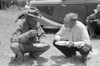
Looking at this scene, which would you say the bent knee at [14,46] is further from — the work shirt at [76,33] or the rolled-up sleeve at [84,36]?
the rolled-up sleeve at [84,36]

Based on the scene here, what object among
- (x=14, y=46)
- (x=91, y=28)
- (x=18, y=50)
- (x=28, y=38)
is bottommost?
(x=91, y=28)

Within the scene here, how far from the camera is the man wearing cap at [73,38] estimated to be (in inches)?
194

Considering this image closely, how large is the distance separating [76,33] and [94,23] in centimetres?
265

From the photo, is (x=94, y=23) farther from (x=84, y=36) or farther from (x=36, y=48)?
(x=36, y=48)

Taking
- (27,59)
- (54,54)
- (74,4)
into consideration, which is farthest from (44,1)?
(27,59)

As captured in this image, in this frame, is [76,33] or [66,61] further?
[66,61]

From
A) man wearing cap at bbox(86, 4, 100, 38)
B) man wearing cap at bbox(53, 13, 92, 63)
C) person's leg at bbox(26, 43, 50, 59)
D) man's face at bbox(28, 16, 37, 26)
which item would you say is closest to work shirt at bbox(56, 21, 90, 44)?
man wearing cap at bbox(53, 13, 92, 63)

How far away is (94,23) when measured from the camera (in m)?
7.62

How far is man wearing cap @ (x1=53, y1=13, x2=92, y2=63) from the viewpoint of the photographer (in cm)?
494

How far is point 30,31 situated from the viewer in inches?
182

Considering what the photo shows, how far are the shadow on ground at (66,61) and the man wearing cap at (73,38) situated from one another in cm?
16

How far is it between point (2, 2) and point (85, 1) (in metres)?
8.80

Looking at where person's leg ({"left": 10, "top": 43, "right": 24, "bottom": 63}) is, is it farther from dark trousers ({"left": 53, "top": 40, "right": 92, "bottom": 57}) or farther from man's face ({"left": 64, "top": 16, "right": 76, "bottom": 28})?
man's face ({"left": 64, "top": 16, "right": 76, "bottom": 28})

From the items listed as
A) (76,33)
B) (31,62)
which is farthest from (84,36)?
(31,62)
